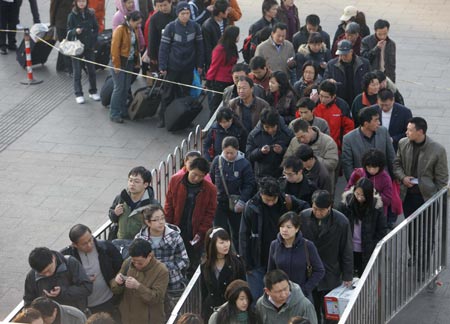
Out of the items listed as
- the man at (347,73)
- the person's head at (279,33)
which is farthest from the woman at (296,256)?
the person's head at (279,33)

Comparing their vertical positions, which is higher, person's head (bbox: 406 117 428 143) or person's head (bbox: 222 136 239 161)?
person's head (bbox: 406 117 428 143)

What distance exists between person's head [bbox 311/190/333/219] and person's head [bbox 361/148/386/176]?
1057 mm

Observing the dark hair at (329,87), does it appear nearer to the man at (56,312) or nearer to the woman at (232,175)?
the woman at (232,175)

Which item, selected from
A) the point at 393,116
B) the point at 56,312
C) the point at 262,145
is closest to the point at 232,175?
the point at 262,145

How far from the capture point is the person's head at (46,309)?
9.02m

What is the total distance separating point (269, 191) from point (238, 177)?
53.6 inches

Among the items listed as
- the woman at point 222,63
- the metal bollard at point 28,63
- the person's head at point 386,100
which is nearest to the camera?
the person's head at point 386,100

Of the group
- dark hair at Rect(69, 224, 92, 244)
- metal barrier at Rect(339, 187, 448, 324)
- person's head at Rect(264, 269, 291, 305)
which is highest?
dark hair at Rect(69, 224, 92, 244)

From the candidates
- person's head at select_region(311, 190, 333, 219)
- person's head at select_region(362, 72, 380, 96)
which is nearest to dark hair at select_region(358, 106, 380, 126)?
person's head at select_region(362, 72, 380, 96)

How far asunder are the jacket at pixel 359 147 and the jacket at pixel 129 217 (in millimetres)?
2315

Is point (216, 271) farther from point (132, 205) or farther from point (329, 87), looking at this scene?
point (329, 87)

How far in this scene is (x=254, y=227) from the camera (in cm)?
1109

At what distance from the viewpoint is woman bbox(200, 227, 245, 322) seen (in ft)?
33.7

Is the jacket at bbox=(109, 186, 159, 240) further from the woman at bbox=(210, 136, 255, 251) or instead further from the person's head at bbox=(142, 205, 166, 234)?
the woman at bbox=(210, 136, 255, 251)
